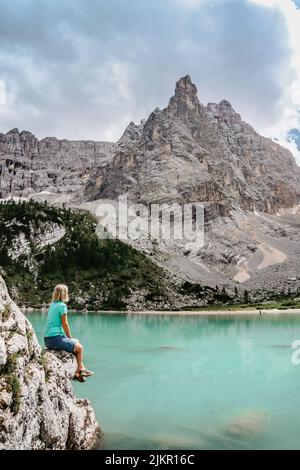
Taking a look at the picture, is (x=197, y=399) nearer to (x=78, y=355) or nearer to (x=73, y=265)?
(x=78, y=355)

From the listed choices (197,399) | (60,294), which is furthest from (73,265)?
(60,294)

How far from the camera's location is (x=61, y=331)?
13375mm

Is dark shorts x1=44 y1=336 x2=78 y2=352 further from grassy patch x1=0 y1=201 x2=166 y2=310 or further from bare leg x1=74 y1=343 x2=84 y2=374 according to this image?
grassy patch x1=0 y1=201 x2=166 y2=310

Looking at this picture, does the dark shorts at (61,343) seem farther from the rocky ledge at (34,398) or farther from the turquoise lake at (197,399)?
the turquoise lake at (197,399)

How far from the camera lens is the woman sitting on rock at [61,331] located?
1305 cm

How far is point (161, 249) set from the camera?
6954 inches

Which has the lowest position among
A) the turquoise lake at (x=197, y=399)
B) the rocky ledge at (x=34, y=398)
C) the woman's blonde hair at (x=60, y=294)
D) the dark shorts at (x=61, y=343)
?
the turquoise lake at (x=197, y=399)

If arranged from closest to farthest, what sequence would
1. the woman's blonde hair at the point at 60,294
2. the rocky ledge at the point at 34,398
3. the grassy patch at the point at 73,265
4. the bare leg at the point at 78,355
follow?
the rocky ledge at the point at 34,398 → the woman's blonde hair at the point at 60,294 → the bare leg at the point at 78,355 → the grassy patch at the point at 73,265

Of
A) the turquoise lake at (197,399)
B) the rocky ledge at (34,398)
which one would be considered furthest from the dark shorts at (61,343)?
the turquoise lake at (197,399)

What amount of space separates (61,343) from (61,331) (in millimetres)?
342

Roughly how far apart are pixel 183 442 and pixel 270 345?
26501 millimetres

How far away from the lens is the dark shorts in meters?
13.3

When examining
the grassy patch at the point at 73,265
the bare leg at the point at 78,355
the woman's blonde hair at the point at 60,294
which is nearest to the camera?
the woman's blonde hair at the point at 60,294

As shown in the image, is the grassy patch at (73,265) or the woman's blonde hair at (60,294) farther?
the grassy patch at (73,265)
